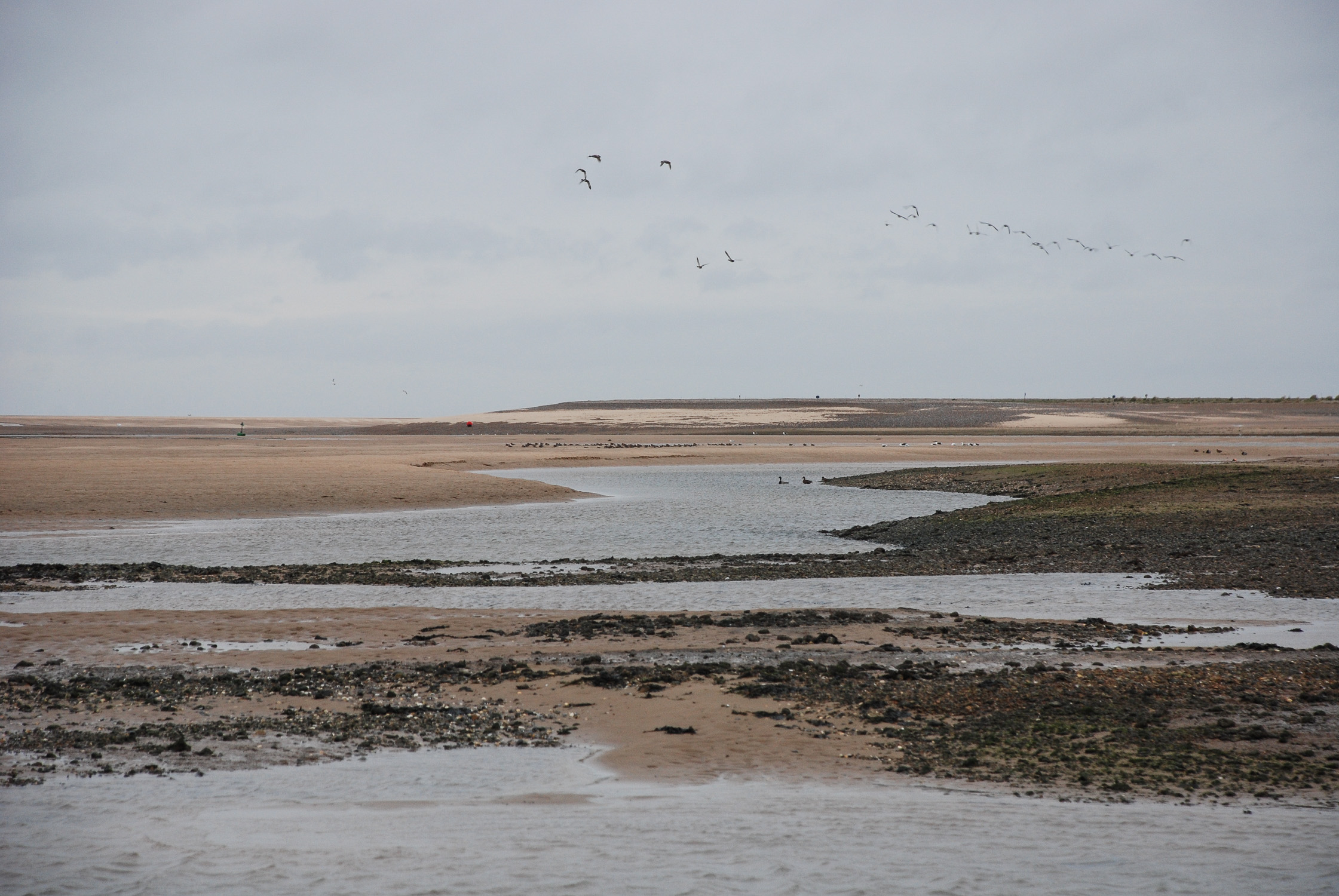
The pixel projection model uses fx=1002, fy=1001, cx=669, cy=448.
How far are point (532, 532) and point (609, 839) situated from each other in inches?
847

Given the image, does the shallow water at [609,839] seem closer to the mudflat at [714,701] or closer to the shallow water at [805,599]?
the mudflat at [714,701]

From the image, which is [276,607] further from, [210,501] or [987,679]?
[210,501]

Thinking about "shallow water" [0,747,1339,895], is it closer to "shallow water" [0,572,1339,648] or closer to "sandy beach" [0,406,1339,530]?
"shallow water" [0,572,1339,648]

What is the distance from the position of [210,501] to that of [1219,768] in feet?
107

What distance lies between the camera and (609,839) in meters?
8.02

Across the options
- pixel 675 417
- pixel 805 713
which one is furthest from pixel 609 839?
pixel 675 417

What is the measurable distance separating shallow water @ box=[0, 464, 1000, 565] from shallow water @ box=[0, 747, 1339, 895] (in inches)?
608

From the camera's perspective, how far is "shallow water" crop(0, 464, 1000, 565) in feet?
81.5

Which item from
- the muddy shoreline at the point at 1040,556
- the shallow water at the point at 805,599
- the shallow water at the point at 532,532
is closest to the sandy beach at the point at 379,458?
the shallow water at the point at 532,532

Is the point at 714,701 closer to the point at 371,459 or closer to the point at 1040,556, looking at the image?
the point at 1040,556

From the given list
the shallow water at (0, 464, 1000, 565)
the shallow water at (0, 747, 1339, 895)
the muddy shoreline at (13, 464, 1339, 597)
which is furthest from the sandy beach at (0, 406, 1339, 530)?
the shallow water at (0, 747, 1339, 895)

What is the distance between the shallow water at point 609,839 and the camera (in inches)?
283

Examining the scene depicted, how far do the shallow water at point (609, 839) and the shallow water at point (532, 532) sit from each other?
15.4 meters

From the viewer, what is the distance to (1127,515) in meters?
28.1
